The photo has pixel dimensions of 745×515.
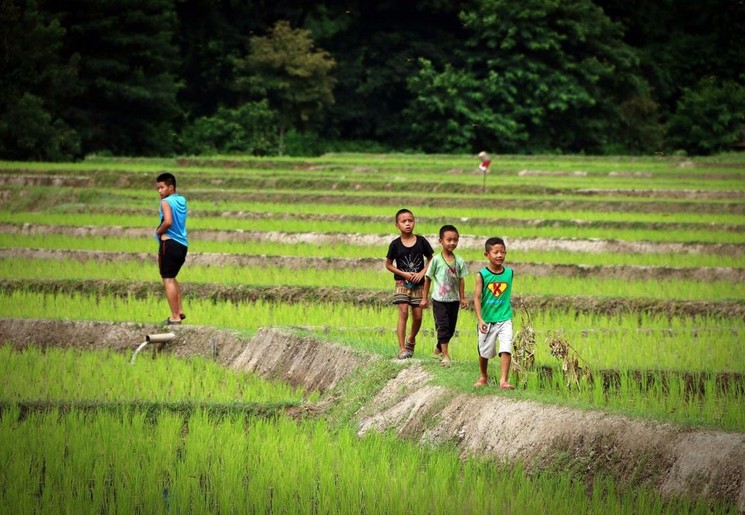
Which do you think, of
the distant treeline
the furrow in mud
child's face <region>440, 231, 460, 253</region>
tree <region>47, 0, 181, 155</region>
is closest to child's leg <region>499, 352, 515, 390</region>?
child's face <region>440, 231, 460, 253</region>

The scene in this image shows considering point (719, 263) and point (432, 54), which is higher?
point (432, 54)

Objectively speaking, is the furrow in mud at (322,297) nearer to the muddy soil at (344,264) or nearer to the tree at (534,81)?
the muddy soil at (344,264)

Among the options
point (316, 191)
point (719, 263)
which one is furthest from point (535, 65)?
point (719, 263)

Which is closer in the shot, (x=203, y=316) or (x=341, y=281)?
(x=203, y=316)

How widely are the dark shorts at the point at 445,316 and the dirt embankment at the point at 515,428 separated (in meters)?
0.25

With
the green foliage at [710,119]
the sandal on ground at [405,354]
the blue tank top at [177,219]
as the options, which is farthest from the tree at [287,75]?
the sandal on ground at [405,354]

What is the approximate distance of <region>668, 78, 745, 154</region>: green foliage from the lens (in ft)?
115

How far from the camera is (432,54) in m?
39.9

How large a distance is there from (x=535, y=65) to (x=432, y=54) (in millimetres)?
3694

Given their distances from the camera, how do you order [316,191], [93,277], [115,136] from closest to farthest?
[93,277], [316,191], [115,136]

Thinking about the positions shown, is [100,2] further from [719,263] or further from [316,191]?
[719,263]

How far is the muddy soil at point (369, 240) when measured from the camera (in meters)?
15.0

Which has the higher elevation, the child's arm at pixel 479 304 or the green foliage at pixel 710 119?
the green foliage at pixel 710 119

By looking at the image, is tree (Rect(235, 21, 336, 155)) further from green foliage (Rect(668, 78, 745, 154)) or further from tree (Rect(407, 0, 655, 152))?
green foliage (Rect(668, 78, 745, 154))
